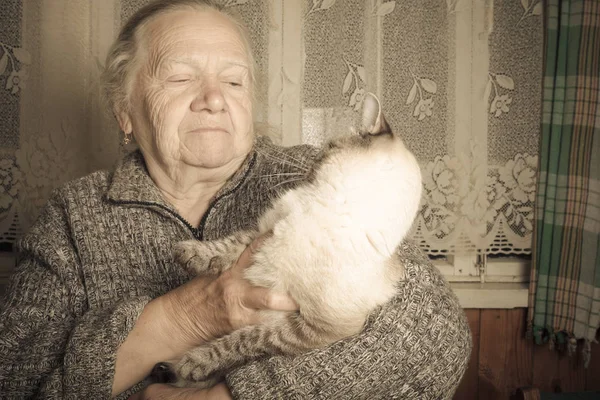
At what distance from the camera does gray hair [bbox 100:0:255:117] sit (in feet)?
4.52

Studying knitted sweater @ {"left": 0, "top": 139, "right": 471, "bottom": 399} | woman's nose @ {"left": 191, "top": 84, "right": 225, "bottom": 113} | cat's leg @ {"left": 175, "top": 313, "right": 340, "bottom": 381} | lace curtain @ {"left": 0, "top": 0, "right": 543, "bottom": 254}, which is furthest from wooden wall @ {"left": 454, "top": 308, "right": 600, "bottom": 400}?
woman's nose @ {"left": 191, "top": 84, "right": 225, "bottom": 113}

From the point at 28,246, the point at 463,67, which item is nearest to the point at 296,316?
the point at 28,246

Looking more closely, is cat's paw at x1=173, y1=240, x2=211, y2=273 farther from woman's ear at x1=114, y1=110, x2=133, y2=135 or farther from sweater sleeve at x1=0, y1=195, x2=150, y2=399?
woman's ear at x1=114, y1=110, x2=133, y2=135

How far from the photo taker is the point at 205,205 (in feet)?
4.56

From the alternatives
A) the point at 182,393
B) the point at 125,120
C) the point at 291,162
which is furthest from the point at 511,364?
the point at 125,120

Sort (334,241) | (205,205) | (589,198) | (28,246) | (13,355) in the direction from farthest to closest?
1. (589,198)
2. (205,205)
3. (28,246)
4. (13,355)
5. (334,241)

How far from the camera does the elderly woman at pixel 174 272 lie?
975 millimetres

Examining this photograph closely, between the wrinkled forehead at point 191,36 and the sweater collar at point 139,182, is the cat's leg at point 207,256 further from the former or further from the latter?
the wrinkled forehead at point 191,36

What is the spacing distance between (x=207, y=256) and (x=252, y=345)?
0.22 metres

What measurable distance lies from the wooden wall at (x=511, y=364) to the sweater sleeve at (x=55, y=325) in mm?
1546

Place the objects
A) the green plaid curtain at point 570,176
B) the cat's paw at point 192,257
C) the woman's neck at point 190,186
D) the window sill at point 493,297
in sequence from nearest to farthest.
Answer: the cat's paw at point 192,257
the woman's neck at point 190,186
the green plaid curtain at point 570,176
the window sill at point 493,297

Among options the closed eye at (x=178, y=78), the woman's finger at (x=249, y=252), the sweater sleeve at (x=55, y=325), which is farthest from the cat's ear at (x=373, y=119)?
the sweater sleeve at (x=55, y=325)

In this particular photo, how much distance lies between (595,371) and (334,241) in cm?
180

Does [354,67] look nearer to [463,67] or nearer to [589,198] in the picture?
[463,67]
